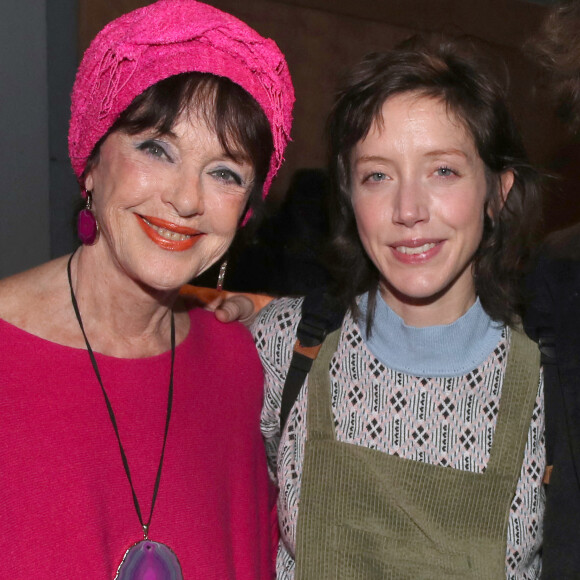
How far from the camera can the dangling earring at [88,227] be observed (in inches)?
68.4

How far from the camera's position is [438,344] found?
1.81 m

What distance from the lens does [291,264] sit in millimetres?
2859

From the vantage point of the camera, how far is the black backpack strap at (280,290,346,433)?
184 centimetres

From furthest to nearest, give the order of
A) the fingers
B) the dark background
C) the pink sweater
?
the dark background, the fingers, the pink sweater

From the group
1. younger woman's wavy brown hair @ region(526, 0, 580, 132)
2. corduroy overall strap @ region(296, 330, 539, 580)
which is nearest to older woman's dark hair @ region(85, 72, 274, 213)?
corduroy overall strap @ region(296, 330, 539, 580)

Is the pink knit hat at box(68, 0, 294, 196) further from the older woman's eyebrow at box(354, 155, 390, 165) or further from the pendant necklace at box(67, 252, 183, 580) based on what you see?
the pendant necklace at box(67, 252, 183, 580)

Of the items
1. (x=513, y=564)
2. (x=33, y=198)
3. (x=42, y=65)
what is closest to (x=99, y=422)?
(x=513, y=564)

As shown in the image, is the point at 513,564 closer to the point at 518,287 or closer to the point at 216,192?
the point at 518,287

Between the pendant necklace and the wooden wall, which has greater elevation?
the wooden wall

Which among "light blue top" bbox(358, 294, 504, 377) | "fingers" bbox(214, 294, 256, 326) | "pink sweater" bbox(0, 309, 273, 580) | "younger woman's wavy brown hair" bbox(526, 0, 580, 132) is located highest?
"younger woman's wavy brown hair" bbox(526, 0, 580, 132)

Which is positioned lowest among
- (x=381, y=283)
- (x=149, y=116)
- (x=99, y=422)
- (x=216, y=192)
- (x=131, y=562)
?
(x=131, y=562)

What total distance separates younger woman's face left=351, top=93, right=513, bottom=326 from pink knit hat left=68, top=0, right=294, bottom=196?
268 mm

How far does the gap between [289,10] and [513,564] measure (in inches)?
83.5

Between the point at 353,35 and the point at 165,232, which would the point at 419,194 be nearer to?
the point at 165,232
